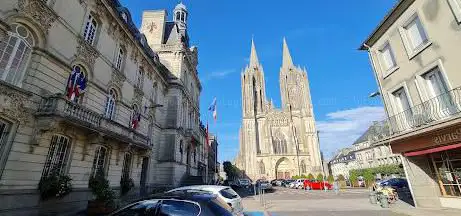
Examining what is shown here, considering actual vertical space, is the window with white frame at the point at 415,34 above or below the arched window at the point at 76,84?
above

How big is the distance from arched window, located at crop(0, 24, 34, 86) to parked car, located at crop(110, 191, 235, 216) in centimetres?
783

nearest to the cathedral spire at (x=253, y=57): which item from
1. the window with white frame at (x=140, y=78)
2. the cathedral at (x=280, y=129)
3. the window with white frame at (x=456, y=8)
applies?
the cathedral at (x=280, y=129)

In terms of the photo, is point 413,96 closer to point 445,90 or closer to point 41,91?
point 445,90

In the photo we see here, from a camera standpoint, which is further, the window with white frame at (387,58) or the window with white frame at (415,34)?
the window with white frame at (387,58)

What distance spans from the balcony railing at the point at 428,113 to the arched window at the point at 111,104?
17.3m

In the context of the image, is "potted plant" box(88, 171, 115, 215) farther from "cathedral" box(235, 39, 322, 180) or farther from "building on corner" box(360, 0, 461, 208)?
"cathedral" box(235, 39, 322, 180)

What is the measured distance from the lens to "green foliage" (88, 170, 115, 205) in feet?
37.0

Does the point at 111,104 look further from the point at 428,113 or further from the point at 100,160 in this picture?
the point at 428,113

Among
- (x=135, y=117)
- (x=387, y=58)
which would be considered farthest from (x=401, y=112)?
(x=135, y=117)

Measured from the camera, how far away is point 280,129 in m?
78.9

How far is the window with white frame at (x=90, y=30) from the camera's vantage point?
13.5 meters

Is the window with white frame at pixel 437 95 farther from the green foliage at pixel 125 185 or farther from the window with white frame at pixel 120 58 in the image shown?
the window with white frame at pixel 120 58

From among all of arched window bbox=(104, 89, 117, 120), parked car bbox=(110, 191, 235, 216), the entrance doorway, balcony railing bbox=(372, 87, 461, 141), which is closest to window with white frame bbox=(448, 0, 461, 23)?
balcony railing bbox=(372, 87, 461, 141)

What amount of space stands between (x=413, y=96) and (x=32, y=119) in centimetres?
1779
